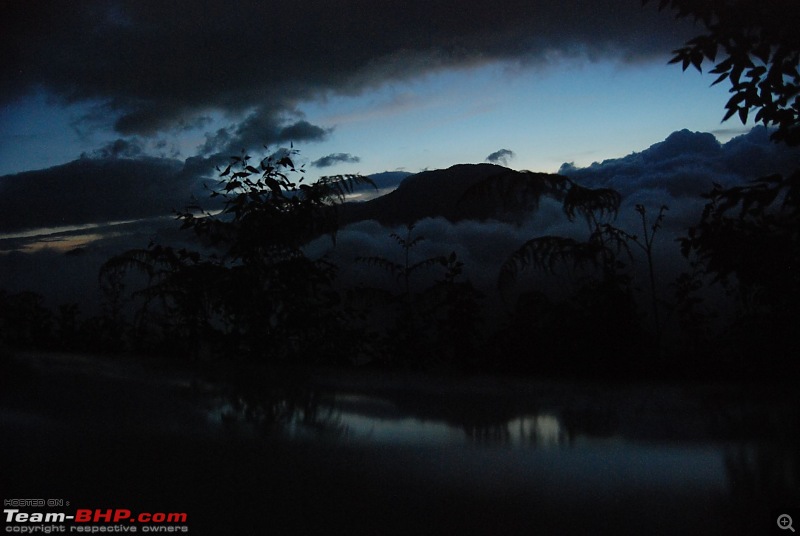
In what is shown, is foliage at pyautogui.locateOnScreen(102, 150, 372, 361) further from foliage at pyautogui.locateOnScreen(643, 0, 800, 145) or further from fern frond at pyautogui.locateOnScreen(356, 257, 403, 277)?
foliage at pyautogui.locateOnScreen(643, 0, 800, 145)

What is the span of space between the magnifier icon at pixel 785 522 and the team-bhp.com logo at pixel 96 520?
1.38m

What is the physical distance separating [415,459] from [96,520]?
2.94 ft

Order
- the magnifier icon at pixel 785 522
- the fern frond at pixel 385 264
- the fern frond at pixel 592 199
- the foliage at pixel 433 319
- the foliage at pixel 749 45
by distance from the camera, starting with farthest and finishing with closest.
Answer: the fern frond at pixel 385 264 → the foliage at pixel 433 319 → the fern frond at pixel 592 199 → the foliage at pixel 749 45 → the magnifier icon at pixel 785 522

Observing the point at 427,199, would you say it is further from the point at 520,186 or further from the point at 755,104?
the point at 755,104

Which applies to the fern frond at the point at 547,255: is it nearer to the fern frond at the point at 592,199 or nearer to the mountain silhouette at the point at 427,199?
the fern frond at the point at 592,199

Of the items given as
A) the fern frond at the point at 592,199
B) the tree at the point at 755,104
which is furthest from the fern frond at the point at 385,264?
the tree at the point at 755,104

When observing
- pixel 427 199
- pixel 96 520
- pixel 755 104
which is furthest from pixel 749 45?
pixel 427 199

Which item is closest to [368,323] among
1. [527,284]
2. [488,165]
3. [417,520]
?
[527,284]

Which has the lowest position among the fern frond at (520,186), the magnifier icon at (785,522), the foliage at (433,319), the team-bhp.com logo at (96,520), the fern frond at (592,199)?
the magnifier icon at (785,522)

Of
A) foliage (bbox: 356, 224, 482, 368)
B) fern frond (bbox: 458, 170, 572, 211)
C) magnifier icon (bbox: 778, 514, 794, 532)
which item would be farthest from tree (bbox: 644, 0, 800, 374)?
foliage (bbox: 356, 224, 482, 368)

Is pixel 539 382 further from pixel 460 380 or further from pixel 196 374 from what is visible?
pixel 196 374

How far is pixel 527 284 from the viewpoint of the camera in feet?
16.1

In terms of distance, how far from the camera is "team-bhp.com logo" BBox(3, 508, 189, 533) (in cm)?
135

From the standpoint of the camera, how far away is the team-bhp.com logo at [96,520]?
1.35 meters
